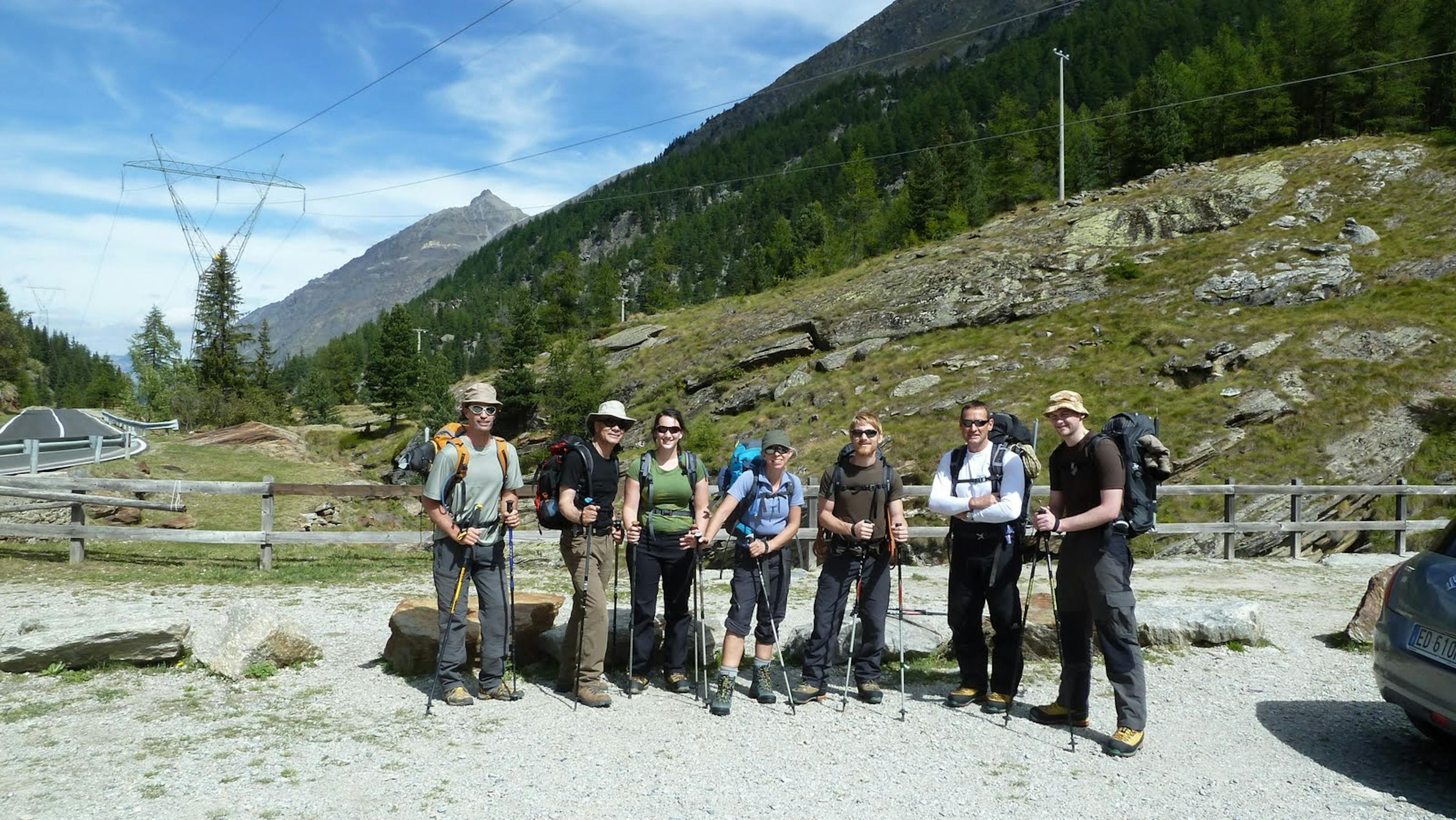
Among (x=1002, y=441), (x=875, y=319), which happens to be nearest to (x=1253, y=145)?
(x=875, y=319)

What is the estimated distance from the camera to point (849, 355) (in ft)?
104

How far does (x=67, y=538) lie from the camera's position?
1048 cm

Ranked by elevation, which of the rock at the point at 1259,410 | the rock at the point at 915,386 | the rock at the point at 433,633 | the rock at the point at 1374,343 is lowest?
the rock at the point at 433,633

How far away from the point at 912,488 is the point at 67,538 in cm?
1125

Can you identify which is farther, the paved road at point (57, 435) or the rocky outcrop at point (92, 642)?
the paved road at point (57, 435)

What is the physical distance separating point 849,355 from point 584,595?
26.8 metres

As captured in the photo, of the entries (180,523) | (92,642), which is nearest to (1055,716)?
(92,642)

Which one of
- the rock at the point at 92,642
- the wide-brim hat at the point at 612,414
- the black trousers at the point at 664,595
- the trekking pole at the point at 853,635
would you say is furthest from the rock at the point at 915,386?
the rock at the point at 92,642

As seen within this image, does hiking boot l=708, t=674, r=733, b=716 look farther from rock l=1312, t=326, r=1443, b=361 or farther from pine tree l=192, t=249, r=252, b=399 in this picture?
pine tree l=192, t=249, r=252, b=399

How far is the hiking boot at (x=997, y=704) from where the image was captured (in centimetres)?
558

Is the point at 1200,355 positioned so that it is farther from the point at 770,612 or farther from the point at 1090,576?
the point at 770,612

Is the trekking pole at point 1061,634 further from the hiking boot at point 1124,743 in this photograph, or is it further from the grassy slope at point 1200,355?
the grassy slope at point 1200,355

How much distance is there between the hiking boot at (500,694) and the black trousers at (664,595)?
88 centimetres

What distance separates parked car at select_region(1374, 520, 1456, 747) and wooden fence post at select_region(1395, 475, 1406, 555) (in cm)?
1062
